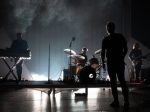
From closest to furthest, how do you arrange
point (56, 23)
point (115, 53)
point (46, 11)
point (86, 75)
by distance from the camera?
point (115, 53)
point (86, 75)
point (46, 11)
point (56, 23)

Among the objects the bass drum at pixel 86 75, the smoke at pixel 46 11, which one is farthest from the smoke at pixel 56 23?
the bass drum at pixel 86 75

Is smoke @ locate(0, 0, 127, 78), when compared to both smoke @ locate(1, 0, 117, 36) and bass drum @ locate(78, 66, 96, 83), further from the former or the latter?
bass drum @ locate(78, 66, 96, 83)

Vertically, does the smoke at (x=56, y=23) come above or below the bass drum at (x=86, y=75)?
above

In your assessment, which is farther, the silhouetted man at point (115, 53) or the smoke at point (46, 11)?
the smoke at point (46, 11)

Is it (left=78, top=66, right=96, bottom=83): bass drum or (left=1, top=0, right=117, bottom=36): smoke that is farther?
(left=1, top=0, right=117, bottom=36): smoke

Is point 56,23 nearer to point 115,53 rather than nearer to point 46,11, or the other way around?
point 46,11

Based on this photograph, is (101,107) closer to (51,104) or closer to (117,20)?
(51,104)

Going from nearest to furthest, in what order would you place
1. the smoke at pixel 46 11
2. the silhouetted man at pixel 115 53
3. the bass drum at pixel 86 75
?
1. the silhouetted man at pixel 115 53
2. the bass drum at pixel 86 75
3. the smoke at pixel 46 11

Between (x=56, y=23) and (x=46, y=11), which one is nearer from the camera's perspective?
(x=46, y=11)

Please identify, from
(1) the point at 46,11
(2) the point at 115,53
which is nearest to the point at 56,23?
(1) the point at 46,11

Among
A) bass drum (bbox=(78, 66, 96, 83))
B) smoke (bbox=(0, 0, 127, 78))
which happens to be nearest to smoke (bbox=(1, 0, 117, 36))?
smoke (bbox=(0, 0, 127, 78))

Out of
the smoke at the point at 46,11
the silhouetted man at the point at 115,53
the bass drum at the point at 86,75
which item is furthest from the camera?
the smoke at the point at 46,11

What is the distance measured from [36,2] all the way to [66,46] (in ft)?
7.83

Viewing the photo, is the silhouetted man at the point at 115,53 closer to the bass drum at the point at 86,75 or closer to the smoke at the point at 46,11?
the bass drum at the point at 86,75
